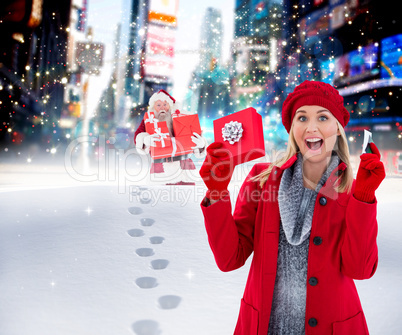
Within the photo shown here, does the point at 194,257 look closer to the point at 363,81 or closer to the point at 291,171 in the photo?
the point at 291,171

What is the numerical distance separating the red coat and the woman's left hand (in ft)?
0.12

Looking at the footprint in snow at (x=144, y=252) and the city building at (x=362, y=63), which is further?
the city building at (x=362, y=63)

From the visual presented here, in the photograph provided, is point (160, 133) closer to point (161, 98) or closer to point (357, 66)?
point (161, 98)

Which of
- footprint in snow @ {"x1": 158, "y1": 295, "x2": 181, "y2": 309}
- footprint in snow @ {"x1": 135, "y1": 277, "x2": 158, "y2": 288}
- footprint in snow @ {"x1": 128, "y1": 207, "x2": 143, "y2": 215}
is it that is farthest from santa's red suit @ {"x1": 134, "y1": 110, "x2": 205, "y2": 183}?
footprint in snow @ {"x1": 158, "y1": 295, "x2": 181, "y2": 309}

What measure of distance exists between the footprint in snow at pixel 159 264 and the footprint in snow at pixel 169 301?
44 cm

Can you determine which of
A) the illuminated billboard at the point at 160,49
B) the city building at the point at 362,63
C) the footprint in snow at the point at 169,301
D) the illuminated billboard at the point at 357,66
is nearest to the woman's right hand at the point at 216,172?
the footprint in snow at the point at 169,301

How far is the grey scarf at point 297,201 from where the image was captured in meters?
1.25

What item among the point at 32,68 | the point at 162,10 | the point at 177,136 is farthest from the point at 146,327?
the point at 162,10

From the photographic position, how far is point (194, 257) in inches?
118

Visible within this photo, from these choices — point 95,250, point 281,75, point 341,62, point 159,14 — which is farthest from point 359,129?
point 95,250

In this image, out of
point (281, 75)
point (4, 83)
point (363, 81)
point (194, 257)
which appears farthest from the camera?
point (281, 75)

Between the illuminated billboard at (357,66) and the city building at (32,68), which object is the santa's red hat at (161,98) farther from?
the illuminated billboard at (357,66)

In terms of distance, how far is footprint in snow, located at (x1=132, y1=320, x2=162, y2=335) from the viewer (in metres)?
2.06

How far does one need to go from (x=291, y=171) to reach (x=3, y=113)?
54.6ft
